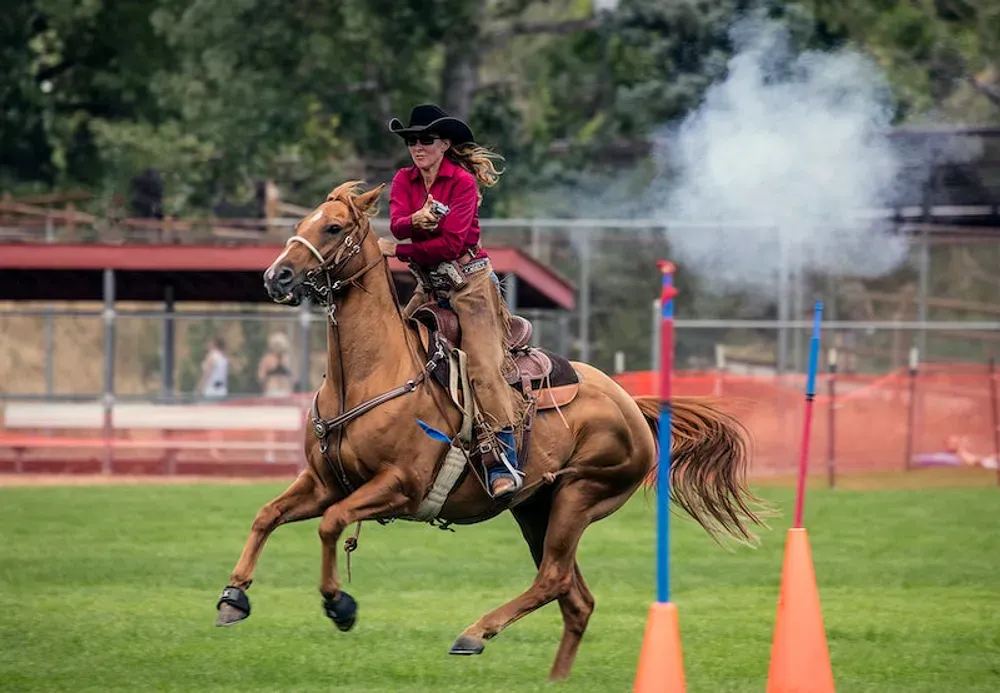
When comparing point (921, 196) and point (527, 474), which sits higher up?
point (921, 196)

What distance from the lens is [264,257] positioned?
24172 mm

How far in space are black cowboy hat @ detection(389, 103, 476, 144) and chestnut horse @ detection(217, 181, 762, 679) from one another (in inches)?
15.8

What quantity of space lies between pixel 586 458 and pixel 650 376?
12.1 metres

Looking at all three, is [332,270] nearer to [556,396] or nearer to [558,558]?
[556,396]

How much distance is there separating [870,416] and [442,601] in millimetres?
12136

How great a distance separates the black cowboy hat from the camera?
28.9 ft

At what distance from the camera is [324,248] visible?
8594mm

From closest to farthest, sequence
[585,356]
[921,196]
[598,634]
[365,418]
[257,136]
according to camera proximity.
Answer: [365,418] < [598,634] < [585,356] < [921,196] < [257,136]

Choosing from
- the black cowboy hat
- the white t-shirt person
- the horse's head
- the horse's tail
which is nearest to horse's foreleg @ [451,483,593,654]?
the horse's tail

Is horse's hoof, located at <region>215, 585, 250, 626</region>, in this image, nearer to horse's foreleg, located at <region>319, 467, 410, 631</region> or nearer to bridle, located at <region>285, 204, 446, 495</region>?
horse's foreleg, located at <region>319, 467, 410, 631</region>

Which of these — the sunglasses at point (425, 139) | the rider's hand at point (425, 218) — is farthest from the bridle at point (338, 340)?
the sunglasses at point (425, 139)

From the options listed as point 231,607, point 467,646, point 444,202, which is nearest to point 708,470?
point 467,646

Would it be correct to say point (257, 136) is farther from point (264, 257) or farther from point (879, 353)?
point (879, 353)

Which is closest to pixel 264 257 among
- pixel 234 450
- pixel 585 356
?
pixel 234 450
